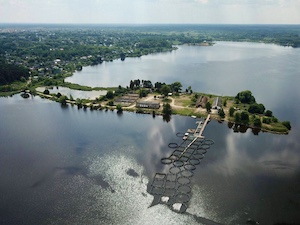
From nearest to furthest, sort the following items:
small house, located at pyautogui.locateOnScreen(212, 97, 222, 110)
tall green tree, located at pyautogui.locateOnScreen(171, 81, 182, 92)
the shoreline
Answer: the shoreline
small house, located at pyautogui.locateOnScreen(212, 97, 222, 110)
tall green tree, located at pyautogui.locateOnScreen(171, 81, 182, 92)

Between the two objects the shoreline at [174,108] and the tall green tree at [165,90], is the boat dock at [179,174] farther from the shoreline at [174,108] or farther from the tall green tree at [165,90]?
the tall green tree at [165,90]

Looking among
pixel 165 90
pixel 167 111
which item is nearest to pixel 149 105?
pixel 167 111

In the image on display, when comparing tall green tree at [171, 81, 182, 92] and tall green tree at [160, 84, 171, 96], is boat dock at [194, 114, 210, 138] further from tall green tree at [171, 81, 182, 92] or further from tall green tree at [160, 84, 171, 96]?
tall green tree at [171, 81, 182, 92]

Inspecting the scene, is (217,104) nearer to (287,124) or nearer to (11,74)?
(287,124)

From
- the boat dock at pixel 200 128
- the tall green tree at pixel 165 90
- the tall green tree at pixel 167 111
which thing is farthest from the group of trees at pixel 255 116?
the tall green tree at pixel 165 90

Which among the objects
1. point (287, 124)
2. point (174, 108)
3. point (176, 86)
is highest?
point (287, 124)

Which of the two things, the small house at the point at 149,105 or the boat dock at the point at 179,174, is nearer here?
the boat dock at the point at 179,174

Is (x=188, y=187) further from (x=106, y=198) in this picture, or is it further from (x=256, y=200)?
(x=106, y=198)

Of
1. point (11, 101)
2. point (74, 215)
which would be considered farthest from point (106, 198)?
point (11, 101)

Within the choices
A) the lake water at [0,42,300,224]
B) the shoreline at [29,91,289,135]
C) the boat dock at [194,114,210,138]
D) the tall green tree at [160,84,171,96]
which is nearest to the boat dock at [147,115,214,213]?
the boat dock at [194,114,210,138]

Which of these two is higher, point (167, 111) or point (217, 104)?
point (217, 104)
